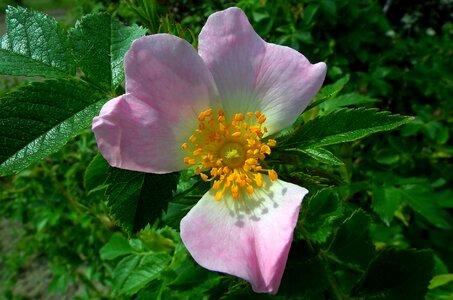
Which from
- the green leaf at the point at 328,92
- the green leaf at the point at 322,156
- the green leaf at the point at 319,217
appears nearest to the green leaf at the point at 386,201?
the green leaf at the point at 328,92

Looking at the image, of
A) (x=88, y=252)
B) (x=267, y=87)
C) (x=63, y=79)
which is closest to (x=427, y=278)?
(x=267, y=87)

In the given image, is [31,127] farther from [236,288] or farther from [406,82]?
[406,82]

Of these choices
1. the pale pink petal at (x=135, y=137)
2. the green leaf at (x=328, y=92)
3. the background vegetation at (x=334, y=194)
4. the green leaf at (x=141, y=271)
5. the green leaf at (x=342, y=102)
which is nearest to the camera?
the pale pink petal at (x=135, y=137)

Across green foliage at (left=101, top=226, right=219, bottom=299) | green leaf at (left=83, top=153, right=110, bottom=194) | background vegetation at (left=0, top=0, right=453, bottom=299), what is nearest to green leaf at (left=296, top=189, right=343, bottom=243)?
background vegetation at (left=0, top=0, right=453, bottom=299)

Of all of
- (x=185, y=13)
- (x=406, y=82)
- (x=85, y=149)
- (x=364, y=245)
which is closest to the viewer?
(x=364, y=245)

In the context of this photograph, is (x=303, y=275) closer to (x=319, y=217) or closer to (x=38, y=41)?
(x=319, y=217)

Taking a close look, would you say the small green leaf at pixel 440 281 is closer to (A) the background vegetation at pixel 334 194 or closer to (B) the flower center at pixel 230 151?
(A) the background vegetation at pixel 334 194

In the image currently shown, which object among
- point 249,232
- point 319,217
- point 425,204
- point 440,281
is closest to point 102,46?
point 249,232

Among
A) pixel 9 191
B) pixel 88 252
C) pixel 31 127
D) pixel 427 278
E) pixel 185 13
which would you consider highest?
pixel 31 127
